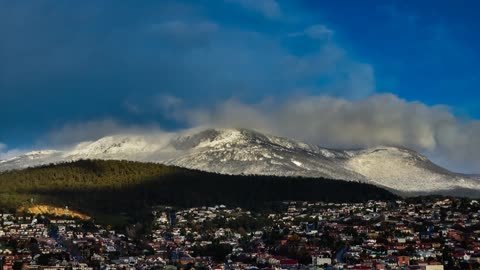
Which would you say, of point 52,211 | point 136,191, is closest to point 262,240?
point 52,211

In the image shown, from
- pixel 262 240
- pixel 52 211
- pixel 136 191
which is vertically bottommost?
pixel 262 240

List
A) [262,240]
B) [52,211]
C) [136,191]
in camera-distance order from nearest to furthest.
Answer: [262,240]
[52,211]
[136,191]

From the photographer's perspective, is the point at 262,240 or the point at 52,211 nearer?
the point at 262,240

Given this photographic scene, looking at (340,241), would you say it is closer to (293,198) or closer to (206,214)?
(206,214)

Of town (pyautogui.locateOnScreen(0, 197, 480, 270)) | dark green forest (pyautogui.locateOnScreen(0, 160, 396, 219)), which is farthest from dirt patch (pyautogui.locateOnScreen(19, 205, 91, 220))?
town (pyautogui.locateOnScreen(0, 197, 480, 270))

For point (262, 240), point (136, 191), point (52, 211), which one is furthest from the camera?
point (136, 191)

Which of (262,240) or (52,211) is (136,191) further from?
(262,240)

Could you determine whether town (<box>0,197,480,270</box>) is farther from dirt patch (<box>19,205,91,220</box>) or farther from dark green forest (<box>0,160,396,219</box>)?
dark green forest (<box>0,160,396,219</box>)
